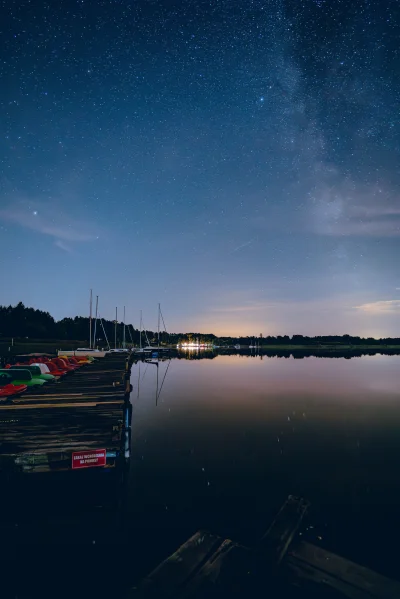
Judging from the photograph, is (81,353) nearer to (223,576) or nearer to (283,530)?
(283,530)

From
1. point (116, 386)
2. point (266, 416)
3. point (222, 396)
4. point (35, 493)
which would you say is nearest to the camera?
point (35, 493)

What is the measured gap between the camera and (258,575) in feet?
25.4

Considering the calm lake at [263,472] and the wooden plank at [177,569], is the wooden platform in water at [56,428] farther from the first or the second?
the wooden plank at [177,569]

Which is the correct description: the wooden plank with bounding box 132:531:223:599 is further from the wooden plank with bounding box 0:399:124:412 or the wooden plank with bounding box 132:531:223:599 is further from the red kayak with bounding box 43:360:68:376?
the red kayak with bounding box 43:360:68:376

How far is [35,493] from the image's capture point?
1289 cm

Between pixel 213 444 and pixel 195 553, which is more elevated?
pixel 195 553

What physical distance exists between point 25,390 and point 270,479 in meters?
16.8

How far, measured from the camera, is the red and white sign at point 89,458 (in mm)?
11703

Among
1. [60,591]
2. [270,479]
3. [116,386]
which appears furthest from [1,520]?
[116,386]

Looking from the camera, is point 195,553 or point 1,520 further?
point 1,520

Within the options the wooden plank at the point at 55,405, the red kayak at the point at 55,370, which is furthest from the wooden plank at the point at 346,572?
the red kayak at the point at 55,370

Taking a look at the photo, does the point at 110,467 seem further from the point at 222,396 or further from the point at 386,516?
the point at 222,396

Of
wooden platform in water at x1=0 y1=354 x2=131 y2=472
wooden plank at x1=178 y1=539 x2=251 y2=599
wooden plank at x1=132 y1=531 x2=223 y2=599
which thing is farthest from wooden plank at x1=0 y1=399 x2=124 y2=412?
wooden plank at x1=178 y1=539 x2=251 y2=599

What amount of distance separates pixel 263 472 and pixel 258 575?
9087 millimetres
